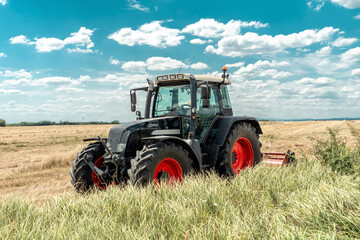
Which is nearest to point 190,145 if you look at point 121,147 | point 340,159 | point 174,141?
point 174,141

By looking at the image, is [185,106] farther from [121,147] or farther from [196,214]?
[196,214]

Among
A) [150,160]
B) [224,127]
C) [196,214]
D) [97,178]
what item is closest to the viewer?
[196,214]

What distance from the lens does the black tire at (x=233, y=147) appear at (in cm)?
660

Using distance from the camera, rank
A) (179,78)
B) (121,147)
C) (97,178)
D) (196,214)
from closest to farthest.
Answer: (196,214), (121,147), (97,178), (179,78)

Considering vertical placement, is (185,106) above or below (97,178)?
above

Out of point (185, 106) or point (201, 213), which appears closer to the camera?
point (201, 213)

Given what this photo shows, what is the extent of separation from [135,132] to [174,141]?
874 mm

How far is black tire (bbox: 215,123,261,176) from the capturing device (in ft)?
21.7

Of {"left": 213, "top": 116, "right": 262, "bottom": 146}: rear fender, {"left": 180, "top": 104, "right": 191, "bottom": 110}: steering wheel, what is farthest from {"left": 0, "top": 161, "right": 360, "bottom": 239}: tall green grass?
{"left": 180, "top": 104, "right": 191, "bottom": 110}: steering wheel

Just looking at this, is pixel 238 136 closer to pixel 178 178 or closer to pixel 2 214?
pixel 178 178

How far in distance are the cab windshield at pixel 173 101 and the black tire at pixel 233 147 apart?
1.15m

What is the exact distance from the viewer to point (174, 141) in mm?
5656

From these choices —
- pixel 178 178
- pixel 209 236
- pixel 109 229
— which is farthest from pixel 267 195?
pixel 109 229

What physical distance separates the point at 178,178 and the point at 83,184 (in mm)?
2064
